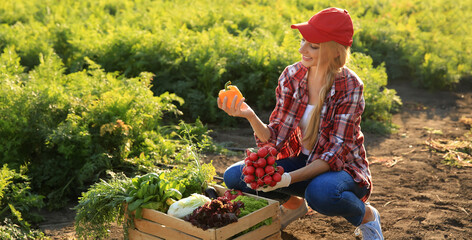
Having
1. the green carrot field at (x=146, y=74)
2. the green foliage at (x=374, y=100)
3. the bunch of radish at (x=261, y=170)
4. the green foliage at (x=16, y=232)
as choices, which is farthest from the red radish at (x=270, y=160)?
the green foliage at (x=374, y=100)

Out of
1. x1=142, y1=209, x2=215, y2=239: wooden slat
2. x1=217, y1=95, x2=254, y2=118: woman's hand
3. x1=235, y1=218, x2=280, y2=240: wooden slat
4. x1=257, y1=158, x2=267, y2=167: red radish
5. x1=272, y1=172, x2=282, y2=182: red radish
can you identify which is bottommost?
x1=235, y1=218, x2=280, y2=240: wooden slat

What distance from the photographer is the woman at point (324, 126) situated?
3312 mm

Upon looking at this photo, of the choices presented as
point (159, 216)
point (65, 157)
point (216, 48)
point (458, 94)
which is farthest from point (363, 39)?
point (159, 216)

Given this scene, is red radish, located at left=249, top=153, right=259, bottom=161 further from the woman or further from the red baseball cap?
the red baseball cap

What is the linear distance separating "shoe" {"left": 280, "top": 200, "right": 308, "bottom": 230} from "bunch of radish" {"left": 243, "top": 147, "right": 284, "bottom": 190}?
0.85m

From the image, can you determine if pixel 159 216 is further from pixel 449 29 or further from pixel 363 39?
pixel 449 29

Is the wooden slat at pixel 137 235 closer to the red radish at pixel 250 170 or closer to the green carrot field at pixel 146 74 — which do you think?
the red radish at pixel 250 170

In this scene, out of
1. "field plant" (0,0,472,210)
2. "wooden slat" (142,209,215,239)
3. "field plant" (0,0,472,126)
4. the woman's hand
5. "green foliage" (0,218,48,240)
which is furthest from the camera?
"field plant" (0,0,472,126)

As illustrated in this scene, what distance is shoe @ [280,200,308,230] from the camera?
3957 millimetres

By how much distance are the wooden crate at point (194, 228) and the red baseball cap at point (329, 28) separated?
1.09 m

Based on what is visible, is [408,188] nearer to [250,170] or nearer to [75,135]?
[250,170]

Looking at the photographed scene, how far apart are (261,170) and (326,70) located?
84cm

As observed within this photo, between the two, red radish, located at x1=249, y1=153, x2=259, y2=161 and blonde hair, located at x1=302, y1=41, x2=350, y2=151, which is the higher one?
blonde hair, located at x1=302, y1=41, x2=350, y2=151

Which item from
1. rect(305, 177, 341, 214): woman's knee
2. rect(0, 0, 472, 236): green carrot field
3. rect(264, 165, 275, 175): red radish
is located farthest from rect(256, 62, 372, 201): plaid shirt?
rect(0, 0, 472, 236): green carrot field
